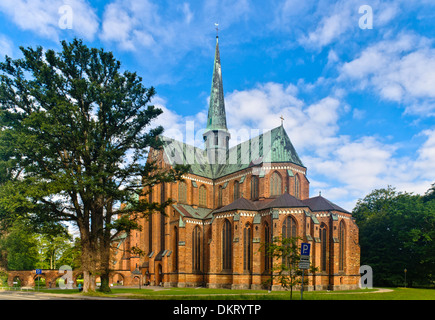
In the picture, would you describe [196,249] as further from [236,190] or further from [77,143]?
[77,143]

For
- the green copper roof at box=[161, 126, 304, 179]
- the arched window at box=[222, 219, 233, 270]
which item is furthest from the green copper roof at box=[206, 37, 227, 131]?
the arched window at box=[222, 219, 233, 270]

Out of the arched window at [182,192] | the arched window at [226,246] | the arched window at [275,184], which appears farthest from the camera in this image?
the arched window at [182,192]

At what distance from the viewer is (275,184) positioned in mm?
47156

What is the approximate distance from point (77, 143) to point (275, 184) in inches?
1067

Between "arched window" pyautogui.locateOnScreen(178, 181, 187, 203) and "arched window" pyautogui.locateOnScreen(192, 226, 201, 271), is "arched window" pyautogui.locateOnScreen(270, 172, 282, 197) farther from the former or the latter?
"arched window" pyautogui.locateOnScreen(178, 181, 187, 203)

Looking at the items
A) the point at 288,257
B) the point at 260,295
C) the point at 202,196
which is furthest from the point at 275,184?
the point at 288,257

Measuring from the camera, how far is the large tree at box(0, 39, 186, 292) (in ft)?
84.5

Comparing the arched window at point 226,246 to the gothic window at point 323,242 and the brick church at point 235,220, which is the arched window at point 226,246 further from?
the gothic window at point 323,242

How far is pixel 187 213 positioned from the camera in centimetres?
4872

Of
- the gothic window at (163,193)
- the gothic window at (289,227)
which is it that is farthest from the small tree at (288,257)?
the gothic window at (163,193)

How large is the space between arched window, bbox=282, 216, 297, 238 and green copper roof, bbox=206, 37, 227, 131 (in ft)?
78.7

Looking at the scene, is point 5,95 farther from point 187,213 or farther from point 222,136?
point 222,136

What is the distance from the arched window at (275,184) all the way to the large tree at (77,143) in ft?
64.2

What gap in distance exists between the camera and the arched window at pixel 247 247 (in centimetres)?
4166
